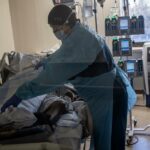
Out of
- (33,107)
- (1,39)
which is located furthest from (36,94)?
(1,39)

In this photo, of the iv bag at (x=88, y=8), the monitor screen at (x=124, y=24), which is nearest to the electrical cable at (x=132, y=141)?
the monitor screen at (x=124, y=24)

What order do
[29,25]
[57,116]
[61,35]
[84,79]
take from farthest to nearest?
[29,25], [61,35], [84,79], [57,116]

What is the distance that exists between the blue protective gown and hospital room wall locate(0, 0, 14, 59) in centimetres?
79

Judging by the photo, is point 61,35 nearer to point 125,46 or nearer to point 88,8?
point 88,8

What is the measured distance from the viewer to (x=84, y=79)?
182 centimetres

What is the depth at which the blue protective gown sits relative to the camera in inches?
65.3

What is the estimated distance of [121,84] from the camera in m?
2.00

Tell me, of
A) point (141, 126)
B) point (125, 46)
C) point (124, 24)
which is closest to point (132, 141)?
point (141, 126)

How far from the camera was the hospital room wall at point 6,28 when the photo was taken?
2455 millimetres

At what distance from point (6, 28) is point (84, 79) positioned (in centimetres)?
100

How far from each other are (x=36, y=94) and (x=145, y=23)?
190 centimetres

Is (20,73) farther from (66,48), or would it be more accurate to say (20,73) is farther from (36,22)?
(36,22)

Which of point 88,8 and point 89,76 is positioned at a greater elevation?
point 88,8

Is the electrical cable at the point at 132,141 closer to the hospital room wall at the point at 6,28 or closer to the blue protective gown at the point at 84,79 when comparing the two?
the blue protective gown at the point at 84,79
